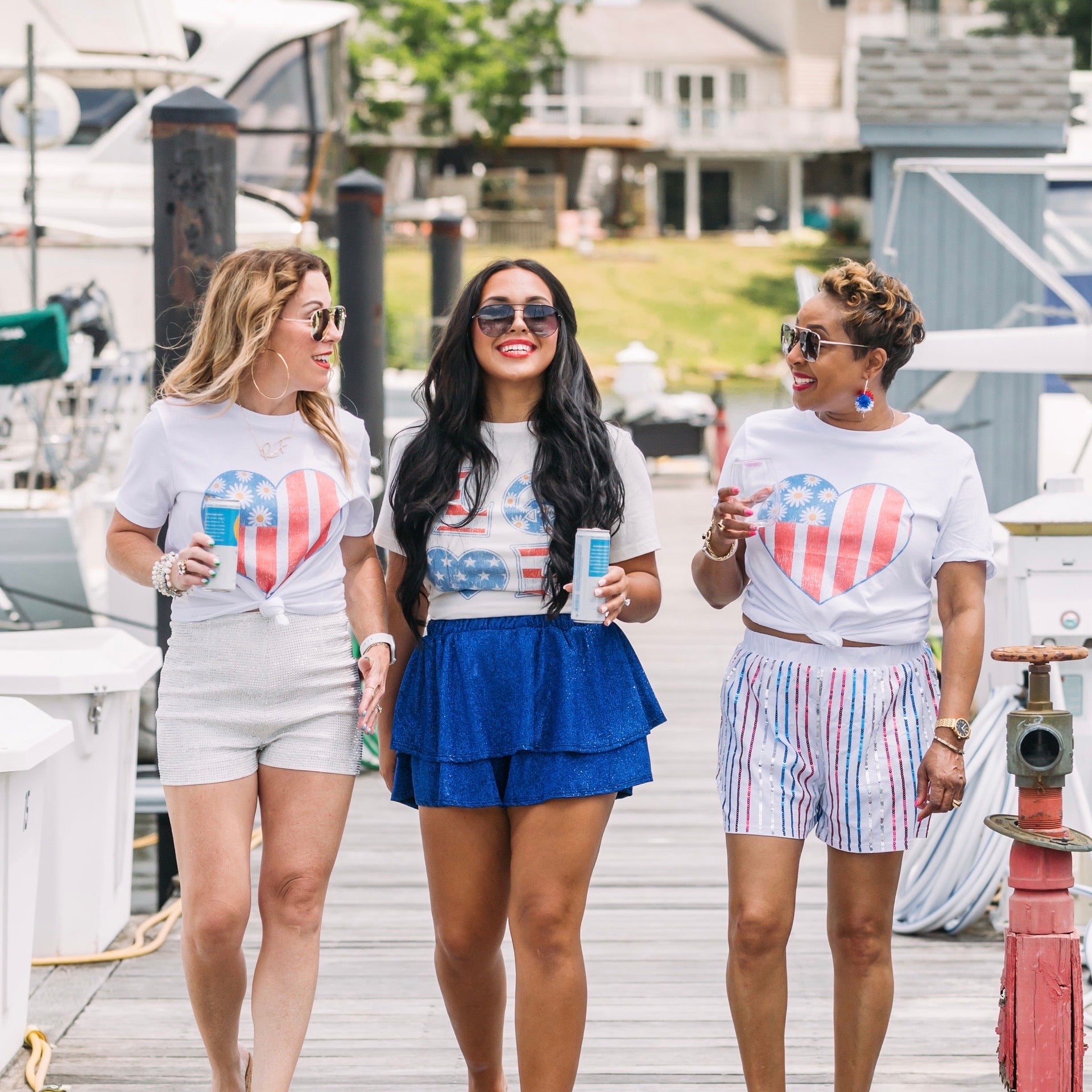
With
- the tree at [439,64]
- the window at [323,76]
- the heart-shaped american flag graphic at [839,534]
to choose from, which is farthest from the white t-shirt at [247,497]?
the tree at [439,64]

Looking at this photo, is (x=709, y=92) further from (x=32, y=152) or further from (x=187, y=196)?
(x=187, y=196)

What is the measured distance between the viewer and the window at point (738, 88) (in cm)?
6038

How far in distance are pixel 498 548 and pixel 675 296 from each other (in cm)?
4270

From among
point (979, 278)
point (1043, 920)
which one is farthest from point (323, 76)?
point (1043, 920)

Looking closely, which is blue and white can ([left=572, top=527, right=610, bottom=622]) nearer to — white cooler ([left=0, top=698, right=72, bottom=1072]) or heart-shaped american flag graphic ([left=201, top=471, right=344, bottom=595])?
heart-shaped american flag graphic ([left=201, top=471, right=344, bottom=595])

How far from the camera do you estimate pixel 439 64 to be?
50.6m

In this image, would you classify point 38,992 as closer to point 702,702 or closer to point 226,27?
point 702,702

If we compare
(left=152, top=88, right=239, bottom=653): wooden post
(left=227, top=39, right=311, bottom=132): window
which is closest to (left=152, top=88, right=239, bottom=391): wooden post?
(left=152, top=88, right=239, bottom=653): wooden post

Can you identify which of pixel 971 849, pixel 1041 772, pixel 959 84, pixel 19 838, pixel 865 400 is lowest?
pixel 971 849

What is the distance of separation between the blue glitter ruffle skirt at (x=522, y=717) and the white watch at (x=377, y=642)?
0.25 feet

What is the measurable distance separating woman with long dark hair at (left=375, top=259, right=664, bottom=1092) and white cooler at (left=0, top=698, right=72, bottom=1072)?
0.84 meters

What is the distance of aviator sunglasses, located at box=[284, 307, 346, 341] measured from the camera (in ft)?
9.78

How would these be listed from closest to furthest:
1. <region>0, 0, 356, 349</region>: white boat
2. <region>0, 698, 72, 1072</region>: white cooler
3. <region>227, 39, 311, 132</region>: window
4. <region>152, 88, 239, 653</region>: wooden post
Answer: <region>0, 698, 72, 1072</region>: white cooler → <region>152, 88, 239, 653</region>: wooden post → <region>0, 0, 356, 349</region>: white boat → <region>227, 39, 311, 132</region>: window

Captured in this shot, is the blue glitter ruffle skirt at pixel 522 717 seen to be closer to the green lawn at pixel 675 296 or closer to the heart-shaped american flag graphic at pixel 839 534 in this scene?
the heart-shaped american flag graphic at pixel 839 534
